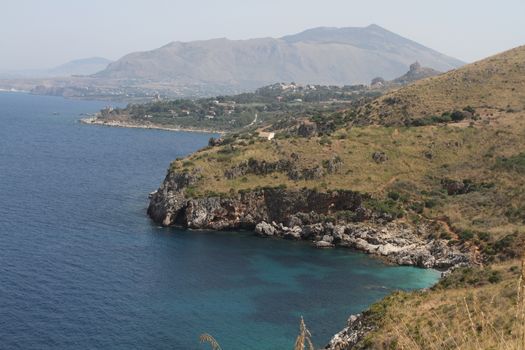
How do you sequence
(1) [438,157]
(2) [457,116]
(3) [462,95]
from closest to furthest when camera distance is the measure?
(1) [438,157] → (2) [457,116] → (3) [462,95]

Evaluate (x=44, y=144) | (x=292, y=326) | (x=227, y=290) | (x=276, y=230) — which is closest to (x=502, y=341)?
(x=292, y=326)

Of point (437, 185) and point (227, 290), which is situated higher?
point (437, 185)

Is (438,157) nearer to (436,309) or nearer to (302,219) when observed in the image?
(302,219)

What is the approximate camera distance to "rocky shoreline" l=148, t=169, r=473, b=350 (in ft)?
245

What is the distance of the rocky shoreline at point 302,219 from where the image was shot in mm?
74688

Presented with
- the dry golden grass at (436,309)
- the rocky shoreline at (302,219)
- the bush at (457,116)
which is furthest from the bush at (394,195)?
the dry golden grass at (436,309)

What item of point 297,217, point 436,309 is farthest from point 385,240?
point 436,309

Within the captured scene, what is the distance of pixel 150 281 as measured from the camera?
205ft

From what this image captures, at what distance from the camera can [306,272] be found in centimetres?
6738

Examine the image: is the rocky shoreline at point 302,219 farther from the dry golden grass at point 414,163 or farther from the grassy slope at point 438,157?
the grassy slope at point 438,157

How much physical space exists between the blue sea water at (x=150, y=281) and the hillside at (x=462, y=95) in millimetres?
49519

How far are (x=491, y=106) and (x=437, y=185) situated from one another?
3337 centimetres

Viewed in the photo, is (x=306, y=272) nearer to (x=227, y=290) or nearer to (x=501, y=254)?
(x=227, y=290)

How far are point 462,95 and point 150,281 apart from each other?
83296 mm
